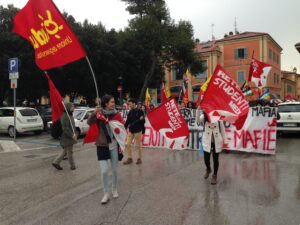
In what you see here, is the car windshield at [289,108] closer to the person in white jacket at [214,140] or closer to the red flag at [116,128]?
the person in white jacket at [214,140]

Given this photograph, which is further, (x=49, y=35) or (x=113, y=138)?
(x=49, y=35)

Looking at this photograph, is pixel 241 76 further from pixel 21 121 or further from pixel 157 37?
pixel 21 121

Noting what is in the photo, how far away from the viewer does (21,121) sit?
1667 cm

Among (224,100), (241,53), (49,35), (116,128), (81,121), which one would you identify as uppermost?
(241,53)

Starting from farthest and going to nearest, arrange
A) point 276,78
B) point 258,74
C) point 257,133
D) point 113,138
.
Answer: point 276,78, point 258,74, point 257,133, point 113,138

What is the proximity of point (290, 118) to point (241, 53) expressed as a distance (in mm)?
39125

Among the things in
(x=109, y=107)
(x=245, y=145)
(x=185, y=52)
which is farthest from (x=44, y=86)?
(x=109, y=107)

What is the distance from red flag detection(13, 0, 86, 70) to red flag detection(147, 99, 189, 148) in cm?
477

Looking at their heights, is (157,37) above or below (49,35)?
above

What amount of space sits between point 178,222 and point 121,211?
0.95 meters

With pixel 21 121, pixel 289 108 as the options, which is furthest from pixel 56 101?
pixel 289 108

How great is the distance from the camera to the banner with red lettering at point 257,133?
10.1 metres

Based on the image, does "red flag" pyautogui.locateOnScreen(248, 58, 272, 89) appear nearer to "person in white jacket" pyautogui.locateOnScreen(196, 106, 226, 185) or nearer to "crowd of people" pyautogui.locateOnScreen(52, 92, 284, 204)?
"crowd of people" pyautogui.locateOnScreen(52, 92, 284, 204)

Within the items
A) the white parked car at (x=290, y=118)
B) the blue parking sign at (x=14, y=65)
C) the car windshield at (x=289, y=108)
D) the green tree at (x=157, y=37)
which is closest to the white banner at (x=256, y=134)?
the white parked car at (x=290, y=118)
